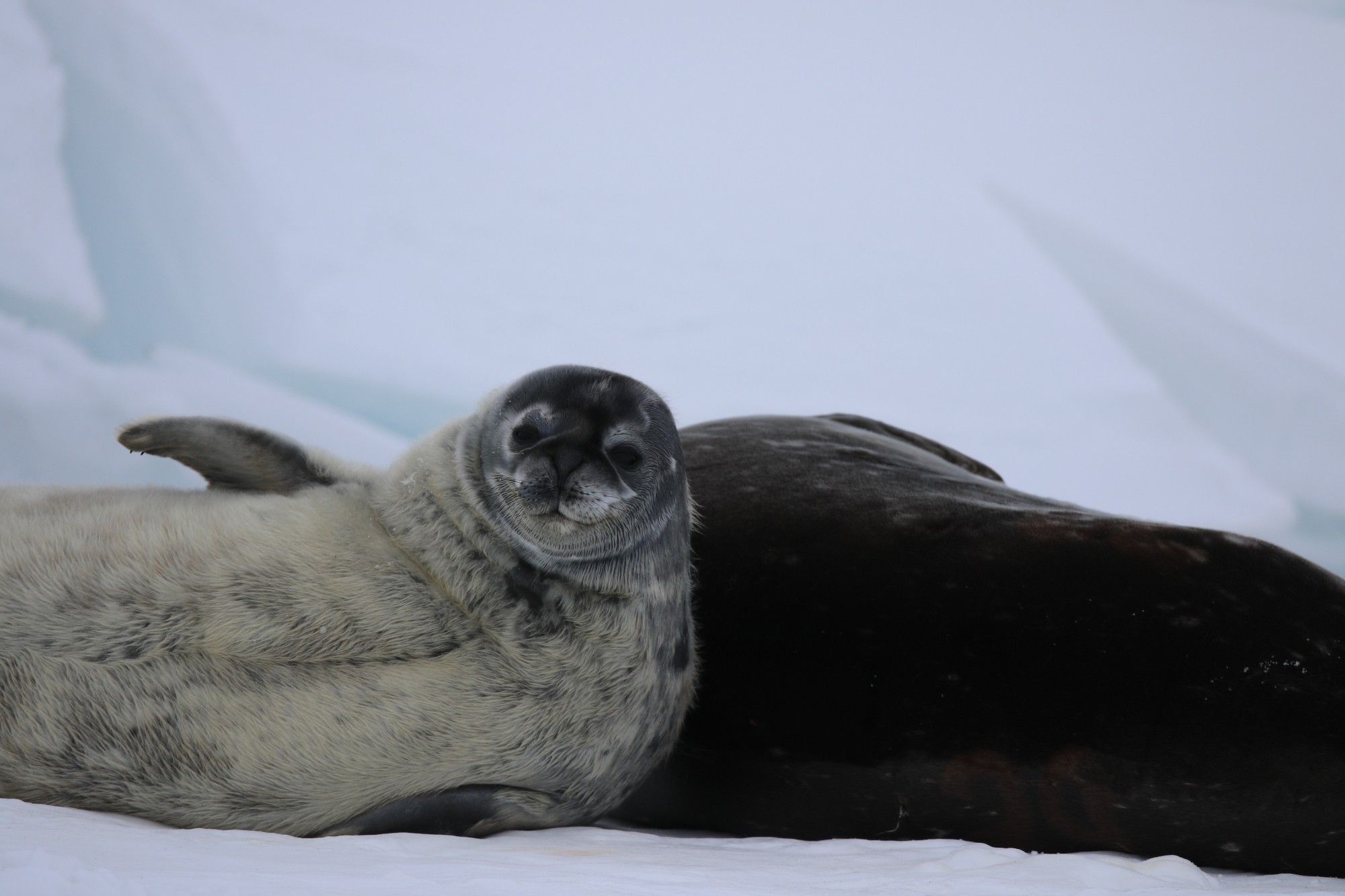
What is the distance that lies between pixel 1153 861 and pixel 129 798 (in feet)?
5.40

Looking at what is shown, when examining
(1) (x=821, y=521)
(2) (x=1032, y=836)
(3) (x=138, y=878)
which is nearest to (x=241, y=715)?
(3) (x=138, y=878)

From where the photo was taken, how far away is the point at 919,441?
158 inches

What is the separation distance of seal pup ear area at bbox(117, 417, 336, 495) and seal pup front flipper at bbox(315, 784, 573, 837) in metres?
0.69

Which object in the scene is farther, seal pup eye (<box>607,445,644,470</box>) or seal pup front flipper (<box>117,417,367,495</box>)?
seal pup front flipper (<box>117,417,367,495</box>)

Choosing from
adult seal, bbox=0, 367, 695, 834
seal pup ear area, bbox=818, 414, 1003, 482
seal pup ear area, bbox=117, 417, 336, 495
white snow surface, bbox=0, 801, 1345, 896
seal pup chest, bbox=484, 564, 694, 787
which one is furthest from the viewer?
seal pup ear area, bbox=818, 414, 1003, 482

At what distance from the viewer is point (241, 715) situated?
1.86 meters

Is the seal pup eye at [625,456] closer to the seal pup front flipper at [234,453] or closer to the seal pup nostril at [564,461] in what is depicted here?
the seal pup nostril at [564,461]

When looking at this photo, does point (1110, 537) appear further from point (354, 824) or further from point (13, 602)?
point (13, 602)

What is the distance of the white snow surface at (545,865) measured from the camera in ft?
4.39

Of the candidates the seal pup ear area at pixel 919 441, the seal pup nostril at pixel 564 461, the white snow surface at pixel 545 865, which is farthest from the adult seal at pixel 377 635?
the seal pup ear area at pixel 919 441

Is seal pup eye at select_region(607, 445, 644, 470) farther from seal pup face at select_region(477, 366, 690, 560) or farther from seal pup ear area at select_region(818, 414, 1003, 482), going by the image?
seal pup ear area at select_region(818, 414, 1003, 482)

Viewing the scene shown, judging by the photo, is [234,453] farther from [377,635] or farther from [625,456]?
[625,456]

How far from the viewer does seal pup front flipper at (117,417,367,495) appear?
2270mm

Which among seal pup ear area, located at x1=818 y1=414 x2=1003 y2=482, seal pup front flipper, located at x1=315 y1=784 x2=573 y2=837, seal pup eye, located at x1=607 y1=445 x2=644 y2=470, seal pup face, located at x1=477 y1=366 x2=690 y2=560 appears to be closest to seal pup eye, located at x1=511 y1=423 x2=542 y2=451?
seal pup face, located at x1=477 y1=366 x2=690 y2=560
